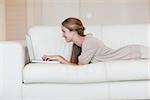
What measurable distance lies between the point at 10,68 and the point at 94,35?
3.27 feet

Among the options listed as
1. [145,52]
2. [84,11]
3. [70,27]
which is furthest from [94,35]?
[84,11]

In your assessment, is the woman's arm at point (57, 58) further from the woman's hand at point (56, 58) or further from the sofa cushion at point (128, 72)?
the sofa cushion at point (128, 72)

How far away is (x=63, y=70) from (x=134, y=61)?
1.91 ft

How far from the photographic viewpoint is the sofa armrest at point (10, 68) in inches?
96.3

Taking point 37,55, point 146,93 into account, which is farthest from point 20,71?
point 146,93

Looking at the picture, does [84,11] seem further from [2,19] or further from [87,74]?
[87,74]

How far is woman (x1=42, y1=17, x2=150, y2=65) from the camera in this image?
265 cm

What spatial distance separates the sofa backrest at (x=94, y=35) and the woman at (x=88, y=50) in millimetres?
247

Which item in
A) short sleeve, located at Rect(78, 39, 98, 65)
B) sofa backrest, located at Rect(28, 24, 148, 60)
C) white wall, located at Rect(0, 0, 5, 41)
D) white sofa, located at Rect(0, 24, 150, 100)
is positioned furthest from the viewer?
white wall, located at Rect(0, 0, 5, 41)

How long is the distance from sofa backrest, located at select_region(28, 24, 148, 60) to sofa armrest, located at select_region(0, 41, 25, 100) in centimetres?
54

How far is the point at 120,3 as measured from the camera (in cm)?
505

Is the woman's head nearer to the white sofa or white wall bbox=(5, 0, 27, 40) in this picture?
the white sofa

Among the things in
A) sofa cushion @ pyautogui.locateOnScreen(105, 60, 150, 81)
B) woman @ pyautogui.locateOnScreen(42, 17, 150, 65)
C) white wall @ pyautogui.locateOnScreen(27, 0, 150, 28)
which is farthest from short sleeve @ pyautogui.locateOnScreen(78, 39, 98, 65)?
white wall @ pyautogui.locateOnScreen(27, 0, 150, 28)

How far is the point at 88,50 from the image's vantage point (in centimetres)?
264
